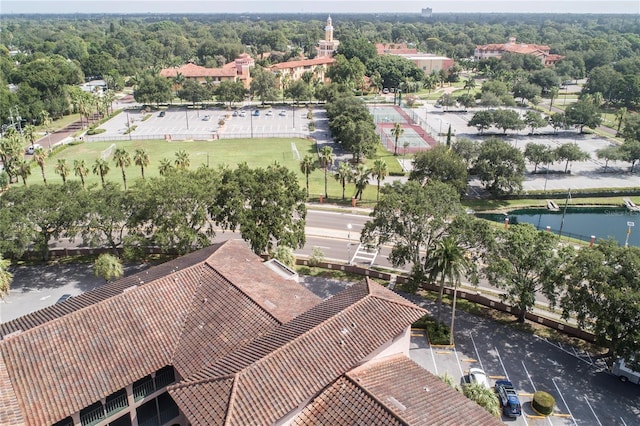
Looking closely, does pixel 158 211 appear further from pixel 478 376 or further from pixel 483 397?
pixel 483 397

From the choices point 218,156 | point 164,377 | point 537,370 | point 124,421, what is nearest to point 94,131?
point 218,156

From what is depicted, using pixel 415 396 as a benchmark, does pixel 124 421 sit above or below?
below

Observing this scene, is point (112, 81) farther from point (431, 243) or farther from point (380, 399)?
point (380, 399)

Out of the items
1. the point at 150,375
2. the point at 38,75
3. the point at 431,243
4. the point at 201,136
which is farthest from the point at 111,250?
the point at 38,75

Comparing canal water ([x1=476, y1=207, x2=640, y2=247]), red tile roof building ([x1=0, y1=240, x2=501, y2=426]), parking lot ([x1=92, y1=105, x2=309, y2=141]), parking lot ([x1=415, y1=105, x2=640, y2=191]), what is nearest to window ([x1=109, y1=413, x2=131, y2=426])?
A: red tile roof building ([x1=0, y1=240, x2=501, y2=426])

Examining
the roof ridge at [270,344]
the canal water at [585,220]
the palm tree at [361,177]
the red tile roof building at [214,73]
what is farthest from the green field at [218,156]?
the red tile roof building at [214,73]

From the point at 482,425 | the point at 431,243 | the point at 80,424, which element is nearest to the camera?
the point at 482,425

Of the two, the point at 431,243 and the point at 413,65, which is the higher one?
the point at 413,65
